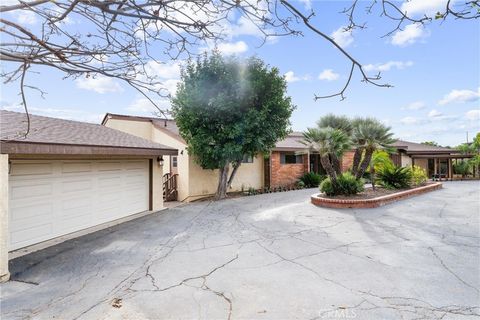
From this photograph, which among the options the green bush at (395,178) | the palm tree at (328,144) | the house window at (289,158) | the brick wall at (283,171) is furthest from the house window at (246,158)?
the green bush at (395,178)

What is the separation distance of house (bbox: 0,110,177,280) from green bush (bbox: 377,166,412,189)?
11.2 meters

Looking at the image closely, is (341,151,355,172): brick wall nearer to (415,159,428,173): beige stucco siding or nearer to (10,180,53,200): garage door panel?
(415,159,428,173): beige stucco siding

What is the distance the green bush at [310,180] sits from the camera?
18258 mm

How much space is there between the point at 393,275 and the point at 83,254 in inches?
247

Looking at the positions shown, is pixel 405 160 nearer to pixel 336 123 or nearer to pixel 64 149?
pixel 336 123

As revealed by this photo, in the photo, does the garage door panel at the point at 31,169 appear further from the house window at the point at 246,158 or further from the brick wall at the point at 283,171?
the brick wall at the point at 283,171

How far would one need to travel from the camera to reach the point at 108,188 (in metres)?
9.13

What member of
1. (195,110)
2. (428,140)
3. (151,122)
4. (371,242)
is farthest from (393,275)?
(428,140)

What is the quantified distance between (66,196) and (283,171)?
13.0m

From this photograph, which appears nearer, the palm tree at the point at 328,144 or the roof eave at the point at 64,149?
the roof eave at the point at 64,149

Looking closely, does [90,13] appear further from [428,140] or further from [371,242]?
[428,140]

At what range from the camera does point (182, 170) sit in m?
14.3

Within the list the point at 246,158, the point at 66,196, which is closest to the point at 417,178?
the point at 246,158

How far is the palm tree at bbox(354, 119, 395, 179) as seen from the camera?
12.2 meters
